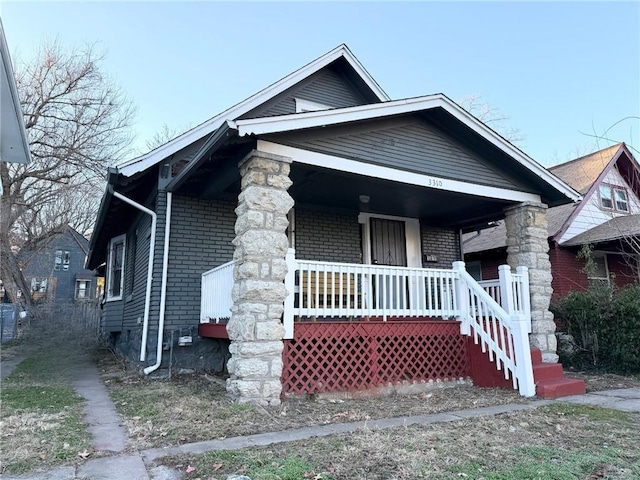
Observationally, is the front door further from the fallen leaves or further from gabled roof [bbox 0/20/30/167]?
the fallen leaves

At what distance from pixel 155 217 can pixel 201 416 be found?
13.2 ft

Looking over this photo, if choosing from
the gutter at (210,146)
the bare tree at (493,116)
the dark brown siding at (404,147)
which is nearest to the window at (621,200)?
the bare tree at (493,116)

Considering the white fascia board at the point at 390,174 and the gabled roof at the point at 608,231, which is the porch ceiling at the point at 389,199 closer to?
the white fascia board at the point at 390,174

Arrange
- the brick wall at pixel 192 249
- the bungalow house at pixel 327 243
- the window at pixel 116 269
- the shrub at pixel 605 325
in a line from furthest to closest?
the window at pixel 116 269 < the shrub at pixel 605 325 < the brick wall at pixel 192 249 < the bungalow house at pixel 327 243

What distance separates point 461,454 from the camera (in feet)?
11.1

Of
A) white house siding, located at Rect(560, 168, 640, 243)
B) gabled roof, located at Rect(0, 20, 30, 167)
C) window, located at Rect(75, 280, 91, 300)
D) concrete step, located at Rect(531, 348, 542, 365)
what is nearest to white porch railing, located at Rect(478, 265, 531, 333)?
concrete step, located at Rect(531, 348, 542, 365)

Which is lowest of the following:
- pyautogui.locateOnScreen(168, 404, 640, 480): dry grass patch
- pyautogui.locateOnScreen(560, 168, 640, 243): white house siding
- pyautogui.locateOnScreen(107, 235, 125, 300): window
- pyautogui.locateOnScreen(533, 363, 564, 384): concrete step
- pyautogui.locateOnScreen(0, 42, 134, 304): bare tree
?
pyautogui.locateOnScreen(168, 404, 640, 480): dry grass patch

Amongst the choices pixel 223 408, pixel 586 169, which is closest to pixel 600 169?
pixel 586 169

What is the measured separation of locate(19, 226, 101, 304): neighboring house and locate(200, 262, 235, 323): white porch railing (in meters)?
29.1

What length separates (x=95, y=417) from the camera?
4633mm

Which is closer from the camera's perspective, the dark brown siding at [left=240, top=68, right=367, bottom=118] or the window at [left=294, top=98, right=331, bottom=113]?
the dark brown siding at [left=240, top=68, right=367, bottom=118]

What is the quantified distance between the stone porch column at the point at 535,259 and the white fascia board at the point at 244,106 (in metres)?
4.37

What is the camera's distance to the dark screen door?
964cm

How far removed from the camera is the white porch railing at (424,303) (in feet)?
19.3
